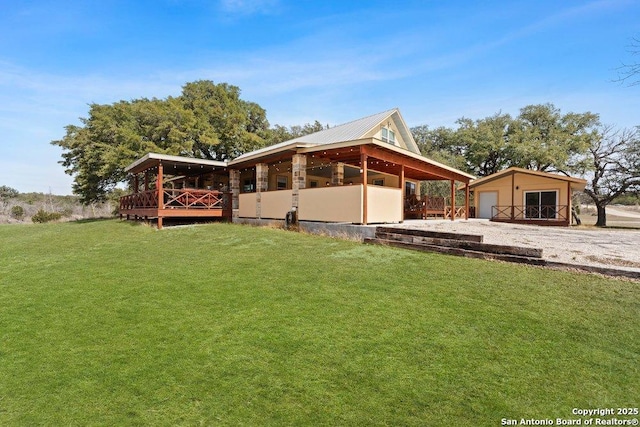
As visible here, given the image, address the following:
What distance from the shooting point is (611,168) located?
2359 cm

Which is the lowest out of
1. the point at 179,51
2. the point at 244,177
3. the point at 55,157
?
the point at 244,177

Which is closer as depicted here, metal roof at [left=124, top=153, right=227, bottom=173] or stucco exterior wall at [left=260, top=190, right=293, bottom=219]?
stucco exterior wall at [left=260, top=190, right=293, bottom=219]

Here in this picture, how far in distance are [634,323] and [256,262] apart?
6.24 m

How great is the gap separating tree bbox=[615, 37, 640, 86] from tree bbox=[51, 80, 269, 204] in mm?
24373

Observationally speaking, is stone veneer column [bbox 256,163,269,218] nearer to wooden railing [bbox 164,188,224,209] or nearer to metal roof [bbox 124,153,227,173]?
metal roof [bbox 124,153,227,173]

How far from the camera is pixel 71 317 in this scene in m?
4.14

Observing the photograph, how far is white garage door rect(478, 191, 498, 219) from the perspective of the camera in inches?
904

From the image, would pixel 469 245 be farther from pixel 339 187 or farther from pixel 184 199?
pixel 184 199

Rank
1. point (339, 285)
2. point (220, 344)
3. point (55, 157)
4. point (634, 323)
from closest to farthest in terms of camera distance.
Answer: point (220, 344)
point (634, 323)
point (339, 285)
point (55, 157)

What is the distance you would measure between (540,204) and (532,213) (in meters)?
0.79

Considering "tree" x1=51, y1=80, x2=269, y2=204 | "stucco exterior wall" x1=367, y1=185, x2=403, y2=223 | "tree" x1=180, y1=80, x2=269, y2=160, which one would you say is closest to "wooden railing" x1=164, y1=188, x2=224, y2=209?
"stucco exterior wall" x1=367, y1=185, x2=403, y2=223

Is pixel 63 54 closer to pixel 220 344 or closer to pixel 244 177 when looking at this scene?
pixel 244 177

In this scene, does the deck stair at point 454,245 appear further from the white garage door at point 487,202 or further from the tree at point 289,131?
the tree at point 289,131

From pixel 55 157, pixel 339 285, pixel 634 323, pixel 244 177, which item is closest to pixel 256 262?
pixel 339 285
